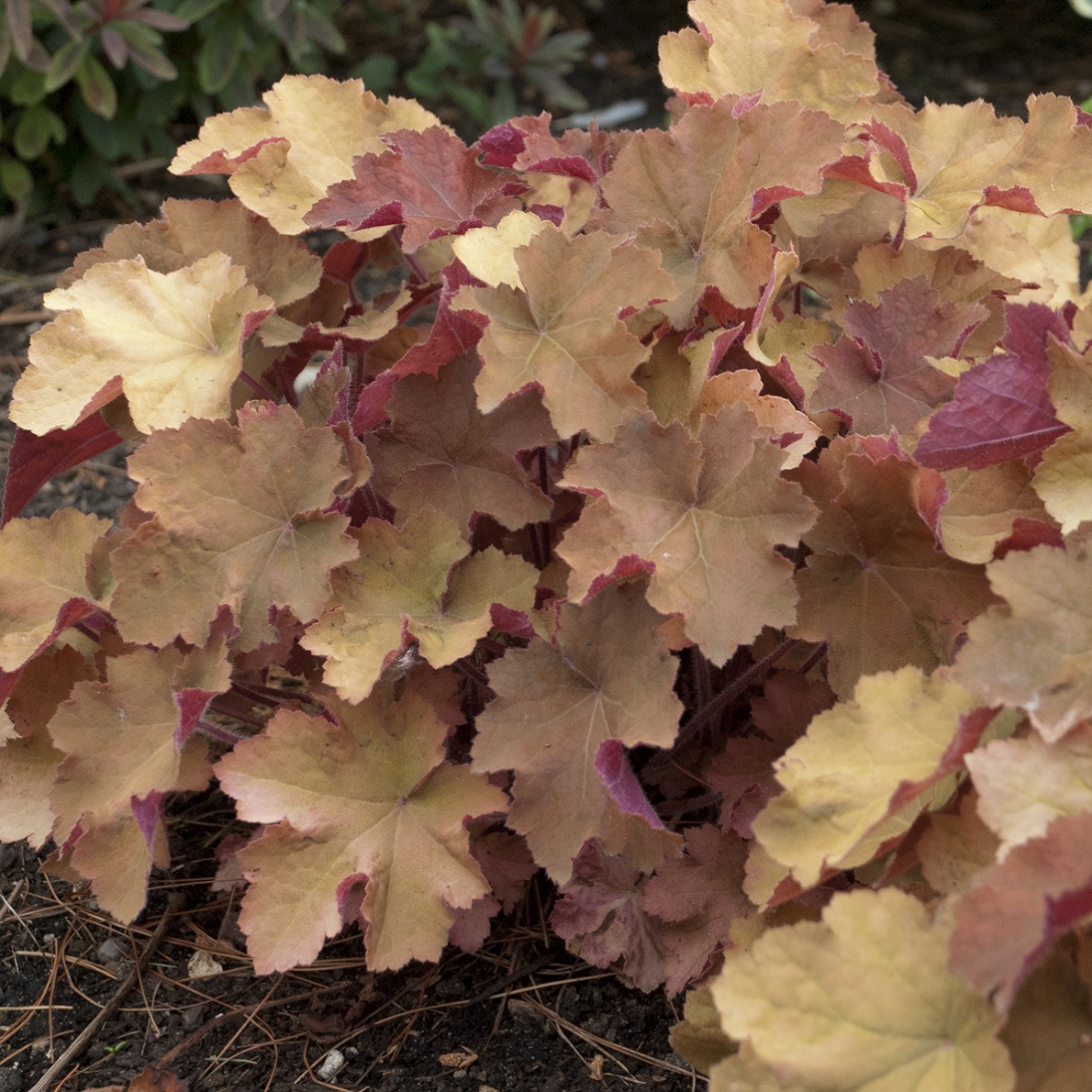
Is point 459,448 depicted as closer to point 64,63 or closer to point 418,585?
point 418,585

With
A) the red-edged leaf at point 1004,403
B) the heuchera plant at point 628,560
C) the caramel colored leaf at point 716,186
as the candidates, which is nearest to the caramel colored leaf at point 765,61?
the heuchera plant at point 628,560

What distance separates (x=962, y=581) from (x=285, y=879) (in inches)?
30.0

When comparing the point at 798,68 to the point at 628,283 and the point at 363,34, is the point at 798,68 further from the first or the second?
the point at 363,34

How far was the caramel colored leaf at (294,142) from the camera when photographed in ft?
5.24

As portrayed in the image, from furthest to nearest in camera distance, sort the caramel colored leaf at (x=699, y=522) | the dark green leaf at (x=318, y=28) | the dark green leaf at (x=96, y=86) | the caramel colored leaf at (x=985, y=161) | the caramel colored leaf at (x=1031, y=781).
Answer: the dark green leaf at (x=318, y=28) → the dark green leaf at (x=96, y=86) → the caramel colored leaf at (x=985, y=161) → the caramel colored leaf at (x=699, y=522) → the caramel colored leaf at (x=1031, y=781)

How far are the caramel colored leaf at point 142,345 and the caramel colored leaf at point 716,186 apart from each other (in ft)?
1.51

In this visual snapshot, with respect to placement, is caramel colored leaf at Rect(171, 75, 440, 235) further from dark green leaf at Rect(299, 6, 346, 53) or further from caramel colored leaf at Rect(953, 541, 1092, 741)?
dark green leaf at Rect(299, 6, 346, 53)

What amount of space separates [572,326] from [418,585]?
326mm

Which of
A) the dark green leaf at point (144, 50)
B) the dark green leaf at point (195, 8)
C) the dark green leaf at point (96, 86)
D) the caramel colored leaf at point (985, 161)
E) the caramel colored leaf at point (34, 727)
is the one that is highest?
the caramel colored leaf at point (985, 161)

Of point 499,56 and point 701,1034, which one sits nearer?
point 701,1034

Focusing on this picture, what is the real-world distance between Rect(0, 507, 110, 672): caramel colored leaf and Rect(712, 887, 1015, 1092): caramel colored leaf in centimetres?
87

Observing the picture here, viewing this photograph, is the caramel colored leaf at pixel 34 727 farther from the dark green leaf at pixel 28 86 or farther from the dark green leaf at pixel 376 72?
the dark green leaf at pixel 376 72

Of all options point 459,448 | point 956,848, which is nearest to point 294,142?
point 459,448

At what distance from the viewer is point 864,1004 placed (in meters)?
0.93
